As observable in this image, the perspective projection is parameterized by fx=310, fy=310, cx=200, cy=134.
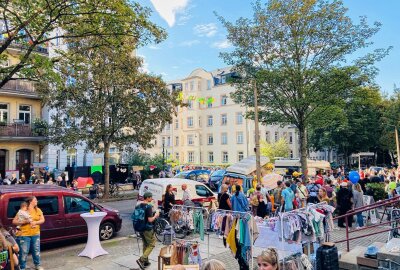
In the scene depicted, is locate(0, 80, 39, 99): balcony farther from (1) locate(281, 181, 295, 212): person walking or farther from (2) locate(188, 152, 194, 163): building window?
(2) locate(188, 152, 194, 163): building window

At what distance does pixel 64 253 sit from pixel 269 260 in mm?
8044

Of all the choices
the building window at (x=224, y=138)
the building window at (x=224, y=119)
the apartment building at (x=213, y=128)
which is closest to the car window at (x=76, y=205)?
the apartment building at (x=213, y=128)

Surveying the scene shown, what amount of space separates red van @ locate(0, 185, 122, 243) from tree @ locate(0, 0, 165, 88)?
13.1ft

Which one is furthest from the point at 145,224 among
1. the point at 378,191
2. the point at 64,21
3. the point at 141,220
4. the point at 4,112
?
the point at 4,112

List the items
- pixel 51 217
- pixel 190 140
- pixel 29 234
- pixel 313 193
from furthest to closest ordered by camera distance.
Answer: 1. pixel 190 140
2. pixel 313 193
3. pixel 51 217
4. pixel 29 234

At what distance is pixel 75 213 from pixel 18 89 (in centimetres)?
2192

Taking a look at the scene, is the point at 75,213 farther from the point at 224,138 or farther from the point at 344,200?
the point at 224,138

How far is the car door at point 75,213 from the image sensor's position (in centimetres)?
1018

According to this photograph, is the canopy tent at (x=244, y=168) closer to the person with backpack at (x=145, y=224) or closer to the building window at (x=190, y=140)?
the person with backpack at (x=145, y=224)

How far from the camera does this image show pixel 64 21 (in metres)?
11.0

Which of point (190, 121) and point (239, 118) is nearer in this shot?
point (239, 118)

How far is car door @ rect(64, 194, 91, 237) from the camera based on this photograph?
1018 cm

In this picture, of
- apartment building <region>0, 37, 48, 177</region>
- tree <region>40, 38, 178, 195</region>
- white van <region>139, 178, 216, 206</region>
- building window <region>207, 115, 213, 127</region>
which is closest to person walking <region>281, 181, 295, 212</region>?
white van <region>139, 178, 216, 206</region>

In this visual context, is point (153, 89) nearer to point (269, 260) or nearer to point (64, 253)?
point (64, 253)
